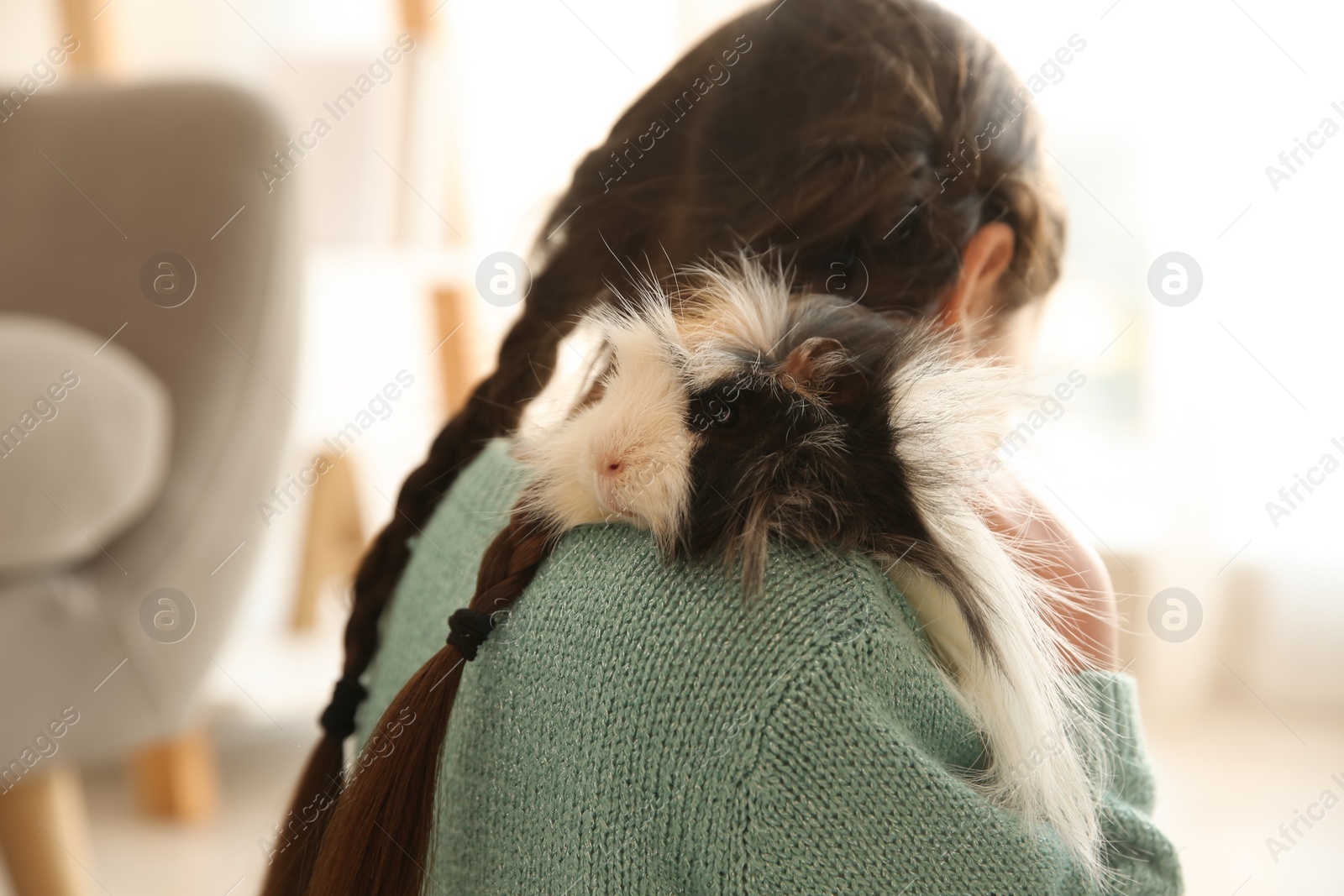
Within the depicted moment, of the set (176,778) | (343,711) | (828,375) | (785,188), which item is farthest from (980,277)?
(176,778)

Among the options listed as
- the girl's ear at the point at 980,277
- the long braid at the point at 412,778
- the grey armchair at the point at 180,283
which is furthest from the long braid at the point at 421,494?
the grey armchair at the point at 180,283

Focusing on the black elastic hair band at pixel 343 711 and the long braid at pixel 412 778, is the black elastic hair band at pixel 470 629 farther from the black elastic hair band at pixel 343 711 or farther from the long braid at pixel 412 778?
the black elastic hair band at pixel 343 711

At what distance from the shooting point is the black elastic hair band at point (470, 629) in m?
0.47

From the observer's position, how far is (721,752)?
41 centimetres

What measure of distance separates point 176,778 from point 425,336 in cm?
79

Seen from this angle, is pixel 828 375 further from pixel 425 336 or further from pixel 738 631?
pixel 425 336

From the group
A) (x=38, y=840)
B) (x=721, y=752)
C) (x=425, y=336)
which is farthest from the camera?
(x=425, y=336)

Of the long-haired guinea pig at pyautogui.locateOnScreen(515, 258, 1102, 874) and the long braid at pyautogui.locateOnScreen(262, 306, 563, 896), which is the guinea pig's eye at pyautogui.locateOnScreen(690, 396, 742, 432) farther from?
the long braid at pyautogui.locateOnScreen(262, 306, 563, 896)

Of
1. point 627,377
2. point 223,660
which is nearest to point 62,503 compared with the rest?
point 627,377

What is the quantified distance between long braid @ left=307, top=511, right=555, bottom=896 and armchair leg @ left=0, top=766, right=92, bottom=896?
0.55m

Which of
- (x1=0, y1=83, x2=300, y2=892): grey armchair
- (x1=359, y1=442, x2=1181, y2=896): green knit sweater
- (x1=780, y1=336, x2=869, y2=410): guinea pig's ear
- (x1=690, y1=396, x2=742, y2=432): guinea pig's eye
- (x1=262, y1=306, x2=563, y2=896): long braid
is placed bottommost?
(x1=359, y1=442, x2=1181, y2=896): green knit sweater

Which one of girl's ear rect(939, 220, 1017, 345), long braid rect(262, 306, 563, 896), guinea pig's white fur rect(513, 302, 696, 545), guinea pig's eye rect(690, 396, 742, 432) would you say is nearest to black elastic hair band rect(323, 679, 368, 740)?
long braid rect(262, 306, 563, 896)

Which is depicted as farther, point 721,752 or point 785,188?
point 785,188

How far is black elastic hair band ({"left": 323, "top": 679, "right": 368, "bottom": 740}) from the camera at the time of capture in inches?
25.6
